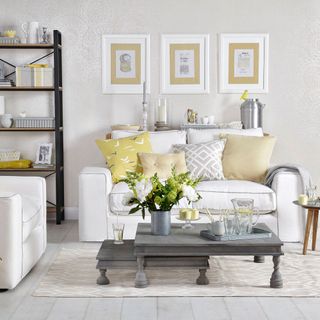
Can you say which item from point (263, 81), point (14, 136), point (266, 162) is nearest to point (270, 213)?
point (266, 162)

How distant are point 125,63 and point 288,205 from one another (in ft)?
7.71

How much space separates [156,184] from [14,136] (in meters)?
3.01

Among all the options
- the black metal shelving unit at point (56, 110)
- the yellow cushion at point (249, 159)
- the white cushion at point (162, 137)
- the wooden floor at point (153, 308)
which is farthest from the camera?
the black metal shelving unit at point (56, 110)

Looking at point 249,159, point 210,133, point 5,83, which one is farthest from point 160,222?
point 5,83

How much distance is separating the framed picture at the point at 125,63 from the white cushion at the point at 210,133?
32.7 inches

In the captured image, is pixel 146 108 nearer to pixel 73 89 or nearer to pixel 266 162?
pixel 73 89

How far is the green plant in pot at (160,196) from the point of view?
4.16m

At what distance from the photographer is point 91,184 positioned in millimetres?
5453

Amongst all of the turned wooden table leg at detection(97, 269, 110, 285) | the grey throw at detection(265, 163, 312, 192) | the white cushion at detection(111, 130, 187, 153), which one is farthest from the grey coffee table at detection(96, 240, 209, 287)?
the white cushion at detection(111, 130, 187, 153)

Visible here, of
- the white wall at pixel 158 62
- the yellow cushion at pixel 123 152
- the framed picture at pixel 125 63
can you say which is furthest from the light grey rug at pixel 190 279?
the framed picture at pixel 125 63

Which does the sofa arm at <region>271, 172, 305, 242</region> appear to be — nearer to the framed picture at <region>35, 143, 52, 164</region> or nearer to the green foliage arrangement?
the green foliage arrangement

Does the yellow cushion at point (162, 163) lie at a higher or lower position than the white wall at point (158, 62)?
lower

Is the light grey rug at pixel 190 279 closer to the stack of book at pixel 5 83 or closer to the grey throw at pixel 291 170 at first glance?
the grey throw at pixel 291 170

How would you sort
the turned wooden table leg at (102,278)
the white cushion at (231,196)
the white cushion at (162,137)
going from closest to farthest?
the turned wooden table leg at (102,278), the white cushion at (231,196), the white cushion at (162,137)
